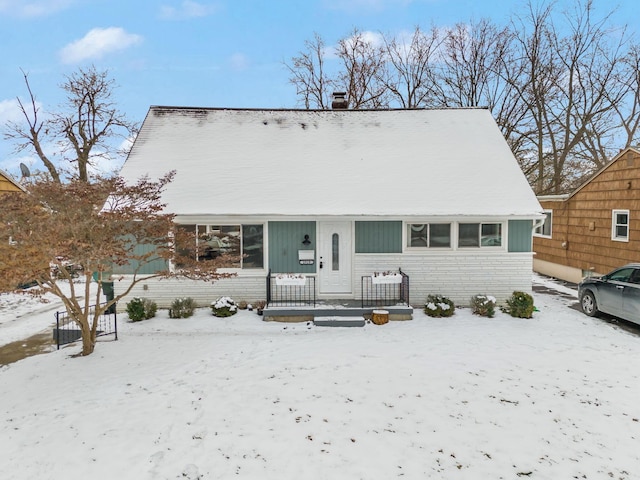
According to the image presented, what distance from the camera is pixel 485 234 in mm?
11586

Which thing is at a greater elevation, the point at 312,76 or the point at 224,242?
the point at 312,76

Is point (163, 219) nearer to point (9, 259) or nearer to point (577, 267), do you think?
point (9, 259)

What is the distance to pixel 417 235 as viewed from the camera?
11.6 m

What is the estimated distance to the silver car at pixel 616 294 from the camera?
938 cm

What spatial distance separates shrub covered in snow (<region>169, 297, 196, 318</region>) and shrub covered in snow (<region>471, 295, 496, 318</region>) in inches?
309

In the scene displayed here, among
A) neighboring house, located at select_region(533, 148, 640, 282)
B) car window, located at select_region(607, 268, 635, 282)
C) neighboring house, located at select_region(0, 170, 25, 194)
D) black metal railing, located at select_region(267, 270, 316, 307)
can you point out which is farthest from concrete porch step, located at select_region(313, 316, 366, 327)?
neighboring house, located at select_region(0, 170, 25, 194)

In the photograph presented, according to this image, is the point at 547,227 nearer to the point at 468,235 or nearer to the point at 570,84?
the point at 468,235

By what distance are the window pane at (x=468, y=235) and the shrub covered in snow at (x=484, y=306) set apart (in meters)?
1.66

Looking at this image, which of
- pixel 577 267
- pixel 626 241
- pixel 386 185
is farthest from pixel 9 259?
pixel 577 267

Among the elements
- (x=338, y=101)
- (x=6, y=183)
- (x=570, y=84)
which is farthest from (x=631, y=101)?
(x=6, y=183)

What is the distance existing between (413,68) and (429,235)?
19.7 meters

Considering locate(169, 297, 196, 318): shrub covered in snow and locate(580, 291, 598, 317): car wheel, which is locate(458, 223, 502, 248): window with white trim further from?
locate(169, 297, 196, 318): shrub covered in snow

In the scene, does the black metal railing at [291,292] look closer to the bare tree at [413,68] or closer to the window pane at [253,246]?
the window pane at [253,246]

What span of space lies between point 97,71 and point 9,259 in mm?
24530
